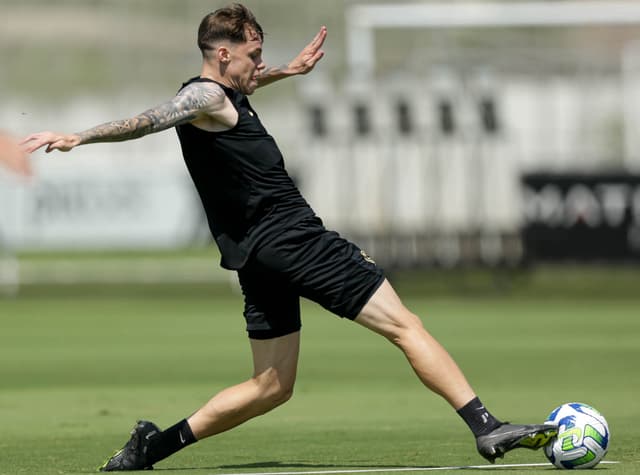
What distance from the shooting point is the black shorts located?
26.4 feet

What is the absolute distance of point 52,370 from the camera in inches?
613

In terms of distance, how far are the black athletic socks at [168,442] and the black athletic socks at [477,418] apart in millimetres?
1527

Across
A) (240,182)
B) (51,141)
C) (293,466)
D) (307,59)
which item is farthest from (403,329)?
(307,59)

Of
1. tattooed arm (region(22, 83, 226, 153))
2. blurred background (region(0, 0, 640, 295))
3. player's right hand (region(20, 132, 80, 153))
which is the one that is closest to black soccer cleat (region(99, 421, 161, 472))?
tattooed arm (region(22, 83, 226, 153))

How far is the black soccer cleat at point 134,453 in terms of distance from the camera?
8328 mm

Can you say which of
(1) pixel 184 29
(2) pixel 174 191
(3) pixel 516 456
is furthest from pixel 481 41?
(3) pixel 516 456

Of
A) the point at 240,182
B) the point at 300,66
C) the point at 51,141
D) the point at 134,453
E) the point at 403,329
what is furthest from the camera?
the point at 300,66

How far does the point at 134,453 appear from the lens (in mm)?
8359

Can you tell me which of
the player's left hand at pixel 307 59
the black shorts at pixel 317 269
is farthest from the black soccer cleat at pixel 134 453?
the player's left hand at pixel 307 59

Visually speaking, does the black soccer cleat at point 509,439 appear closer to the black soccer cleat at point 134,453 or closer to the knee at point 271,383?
the knee at point 271,383

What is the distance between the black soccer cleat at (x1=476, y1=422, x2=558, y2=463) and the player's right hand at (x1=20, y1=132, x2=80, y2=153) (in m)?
2.52

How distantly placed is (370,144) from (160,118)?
82.6 feet

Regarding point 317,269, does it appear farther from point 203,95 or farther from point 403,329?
point 203,95

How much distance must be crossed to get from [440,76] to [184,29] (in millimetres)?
17728
